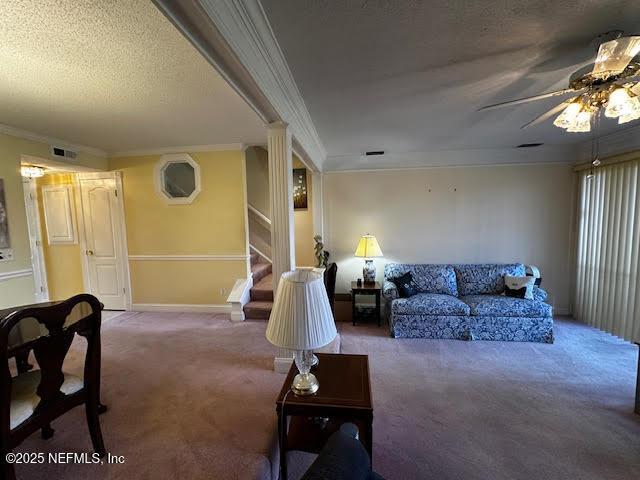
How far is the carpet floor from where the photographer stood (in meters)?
1.64

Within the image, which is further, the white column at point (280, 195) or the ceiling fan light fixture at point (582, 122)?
the white column at point (280, 195)

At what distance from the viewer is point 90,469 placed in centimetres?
159

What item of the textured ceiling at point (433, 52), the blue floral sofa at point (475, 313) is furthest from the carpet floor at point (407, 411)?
the textured ceiling at point (433, 52)

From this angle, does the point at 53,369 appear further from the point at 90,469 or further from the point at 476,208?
the point at 476,208

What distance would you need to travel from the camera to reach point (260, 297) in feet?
13.6

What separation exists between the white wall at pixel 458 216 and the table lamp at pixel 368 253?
1.21 ft

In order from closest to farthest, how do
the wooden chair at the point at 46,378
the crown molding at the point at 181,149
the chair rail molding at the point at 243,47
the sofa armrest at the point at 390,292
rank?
the chair rail molding at the point at 243,47 → the wooden chair at the point at 46,378 → the sofa armrest at the point at 390,292 → the crown molding at the point at 181,149

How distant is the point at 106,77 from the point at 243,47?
4.30 feet

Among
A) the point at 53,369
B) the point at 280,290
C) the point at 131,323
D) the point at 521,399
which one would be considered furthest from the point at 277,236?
the point at 131,323

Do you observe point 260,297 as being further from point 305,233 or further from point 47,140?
point 47,140

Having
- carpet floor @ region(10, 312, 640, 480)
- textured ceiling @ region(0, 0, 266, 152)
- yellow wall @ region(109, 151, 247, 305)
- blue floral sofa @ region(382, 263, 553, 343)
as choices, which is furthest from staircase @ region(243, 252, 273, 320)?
textured ceiling @ region(0, 0, 266, 152)

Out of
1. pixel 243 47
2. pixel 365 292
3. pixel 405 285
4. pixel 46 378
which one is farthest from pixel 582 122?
pixel 46 378

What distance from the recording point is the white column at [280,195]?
230 cm

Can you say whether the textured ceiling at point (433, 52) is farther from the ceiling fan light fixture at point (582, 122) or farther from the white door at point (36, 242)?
the white door at point (36, 242)
